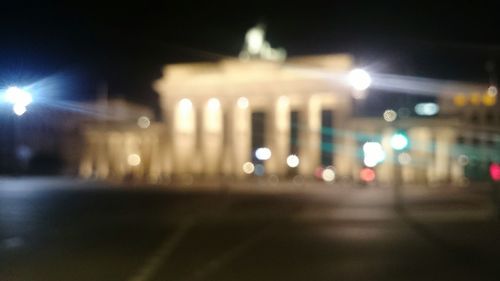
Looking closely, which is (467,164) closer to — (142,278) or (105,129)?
(105,129)

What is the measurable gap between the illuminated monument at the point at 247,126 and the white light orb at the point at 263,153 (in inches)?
8.1

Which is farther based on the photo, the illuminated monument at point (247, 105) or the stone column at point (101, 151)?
the stone column at point (101, 151)

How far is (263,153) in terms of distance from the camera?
89125mm

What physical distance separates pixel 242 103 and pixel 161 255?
76.1 m

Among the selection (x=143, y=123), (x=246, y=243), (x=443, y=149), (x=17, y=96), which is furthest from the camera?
(x=143, y=123)

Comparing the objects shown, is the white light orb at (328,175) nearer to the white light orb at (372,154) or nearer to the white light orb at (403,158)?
the white light orb at (372,154)

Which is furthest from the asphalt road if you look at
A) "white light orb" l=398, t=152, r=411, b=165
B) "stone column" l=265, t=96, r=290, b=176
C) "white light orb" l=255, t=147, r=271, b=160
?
"white light orb" l=255, t=147, r=271, b=160

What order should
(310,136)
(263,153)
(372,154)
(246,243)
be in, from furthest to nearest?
(263,153), (310,136), (372,154), (246,243)

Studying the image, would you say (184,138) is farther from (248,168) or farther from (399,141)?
(399,141)

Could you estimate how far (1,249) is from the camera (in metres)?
15.3

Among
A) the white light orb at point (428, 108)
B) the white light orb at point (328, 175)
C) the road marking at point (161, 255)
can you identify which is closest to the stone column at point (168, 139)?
the white light orb at point (328, 175)

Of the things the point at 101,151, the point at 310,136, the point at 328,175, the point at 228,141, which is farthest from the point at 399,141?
the point at 101,151

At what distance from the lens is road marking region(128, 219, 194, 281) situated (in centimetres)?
1185

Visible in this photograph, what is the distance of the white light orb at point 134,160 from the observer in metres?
92.3
